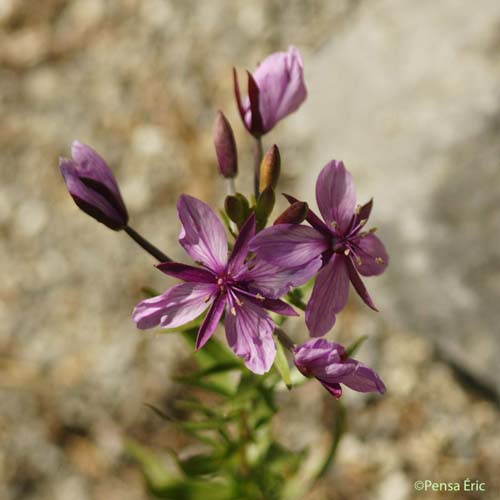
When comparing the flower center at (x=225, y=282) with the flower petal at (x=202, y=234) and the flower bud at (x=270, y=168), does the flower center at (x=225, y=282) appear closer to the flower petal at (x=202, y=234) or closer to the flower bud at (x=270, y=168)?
the flower petal at (x=202, y=234)

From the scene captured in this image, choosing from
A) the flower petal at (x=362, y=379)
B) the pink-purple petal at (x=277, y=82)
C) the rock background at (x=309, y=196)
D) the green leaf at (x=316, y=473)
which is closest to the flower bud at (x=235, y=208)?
the pink-purple petal at (x=277, y=82)

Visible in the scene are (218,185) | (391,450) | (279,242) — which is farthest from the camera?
(218,185)

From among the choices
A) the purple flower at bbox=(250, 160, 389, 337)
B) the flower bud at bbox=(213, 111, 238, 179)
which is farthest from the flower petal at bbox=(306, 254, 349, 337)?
the flower bud at bbox=(213, 111, 238, 179)

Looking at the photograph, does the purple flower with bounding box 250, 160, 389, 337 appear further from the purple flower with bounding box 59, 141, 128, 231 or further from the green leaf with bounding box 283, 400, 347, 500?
the green leaf with bounding box 283, 400, 347, 500

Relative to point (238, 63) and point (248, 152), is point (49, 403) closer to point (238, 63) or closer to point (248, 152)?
point (248, 152)

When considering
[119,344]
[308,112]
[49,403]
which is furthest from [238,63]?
[49,403]

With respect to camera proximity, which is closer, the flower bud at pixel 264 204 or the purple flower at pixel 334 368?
the purple flower at pixel 334 368

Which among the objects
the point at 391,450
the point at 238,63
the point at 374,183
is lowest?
the point at 391,450
